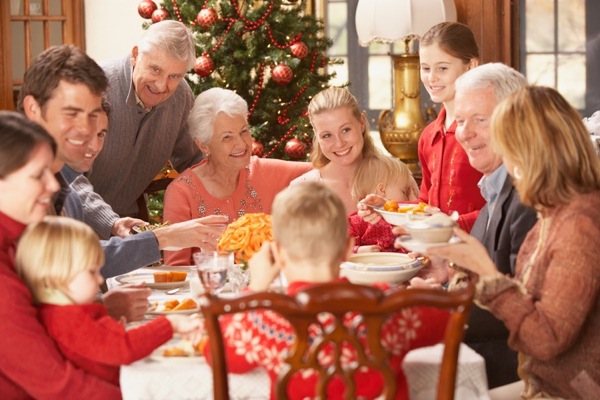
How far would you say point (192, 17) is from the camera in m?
5.58

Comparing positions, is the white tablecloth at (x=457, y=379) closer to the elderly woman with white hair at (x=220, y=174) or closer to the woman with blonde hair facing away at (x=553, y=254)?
the woman with blonde hair facing away at (x=553, y=254)

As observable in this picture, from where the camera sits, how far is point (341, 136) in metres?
3.81

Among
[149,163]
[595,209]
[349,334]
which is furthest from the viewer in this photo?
[149,163]

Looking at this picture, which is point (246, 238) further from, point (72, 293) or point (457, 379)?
point (457, 379)

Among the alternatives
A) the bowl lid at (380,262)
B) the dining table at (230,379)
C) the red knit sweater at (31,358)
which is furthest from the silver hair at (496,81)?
the red knit sweater at (31,358)

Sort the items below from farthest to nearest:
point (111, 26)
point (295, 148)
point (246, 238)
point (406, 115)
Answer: point (111, 26) < point (406, 115) < point (295, 148) < point (246, 238)

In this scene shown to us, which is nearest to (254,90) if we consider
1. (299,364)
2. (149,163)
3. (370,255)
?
(149,163)

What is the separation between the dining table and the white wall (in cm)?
508

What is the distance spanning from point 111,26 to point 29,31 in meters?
0.61

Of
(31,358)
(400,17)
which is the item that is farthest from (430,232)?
(400,17)

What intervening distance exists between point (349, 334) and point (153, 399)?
51 centimetres

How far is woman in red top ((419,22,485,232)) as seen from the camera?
3816 mm

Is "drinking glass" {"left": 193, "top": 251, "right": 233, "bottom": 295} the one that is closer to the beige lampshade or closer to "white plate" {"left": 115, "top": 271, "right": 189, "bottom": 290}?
"white plate" {"left": 115, "top": 271, "right": 189, "bottom": 290}

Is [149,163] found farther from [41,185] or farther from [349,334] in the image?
[349,334]
